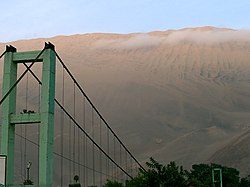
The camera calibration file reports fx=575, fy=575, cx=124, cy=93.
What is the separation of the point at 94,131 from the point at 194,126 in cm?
3451

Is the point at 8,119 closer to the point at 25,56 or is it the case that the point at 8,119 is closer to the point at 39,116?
the point at 39,116

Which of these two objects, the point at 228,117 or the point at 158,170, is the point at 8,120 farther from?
the point at 228,117

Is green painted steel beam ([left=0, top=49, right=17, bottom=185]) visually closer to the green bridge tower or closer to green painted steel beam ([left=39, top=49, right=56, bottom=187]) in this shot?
the green bridge tower

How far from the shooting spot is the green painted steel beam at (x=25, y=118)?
2689 centimetres

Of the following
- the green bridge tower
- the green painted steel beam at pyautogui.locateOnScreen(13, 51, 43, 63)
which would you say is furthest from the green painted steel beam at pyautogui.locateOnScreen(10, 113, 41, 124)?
the green painted steel beam at pyautogui.locateOnScreen(13, 51, 43, 63)

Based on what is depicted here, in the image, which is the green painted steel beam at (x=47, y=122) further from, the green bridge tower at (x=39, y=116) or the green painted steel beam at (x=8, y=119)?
the green painted steel beam at (x=8, y=119)

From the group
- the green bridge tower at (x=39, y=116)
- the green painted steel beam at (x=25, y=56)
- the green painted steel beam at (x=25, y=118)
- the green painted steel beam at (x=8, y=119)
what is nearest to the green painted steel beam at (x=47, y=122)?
the green bridge tower at (x=39, y=116)

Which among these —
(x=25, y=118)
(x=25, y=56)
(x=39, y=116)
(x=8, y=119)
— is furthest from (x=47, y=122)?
(x=25, y=56)

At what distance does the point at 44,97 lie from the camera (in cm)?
2698

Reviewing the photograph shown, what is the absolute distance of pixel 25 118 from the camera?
88.7 feet

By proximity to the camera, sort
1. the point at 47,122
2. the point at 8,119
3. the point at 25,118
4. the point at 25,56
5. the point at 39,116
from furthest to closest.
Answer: the point at 25,56 < the point at 8,119 < the point at 25,118 < the point at 39,116 < the point at 47,122

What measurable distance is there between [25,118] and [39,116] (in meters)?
0.72

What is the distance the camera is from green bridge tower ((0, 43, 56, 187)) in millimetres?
26000

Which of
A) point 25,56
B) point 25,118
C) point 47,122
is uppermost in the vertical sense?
point 25,56
